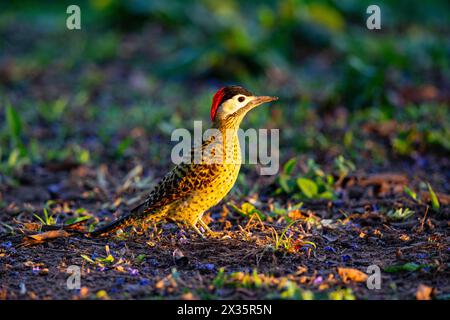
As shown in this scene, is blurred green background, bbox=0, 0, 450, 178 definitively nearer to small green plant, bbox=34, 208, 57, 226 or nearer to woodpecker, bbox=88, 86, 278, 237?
small green plant, bbox=34, 208, 57, 226

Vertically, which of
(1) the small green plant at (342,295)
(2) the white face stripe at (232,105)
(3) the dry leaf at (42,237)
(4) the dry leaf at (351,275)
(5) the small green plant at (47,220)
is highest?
(2) the white face stripe at (232,105)

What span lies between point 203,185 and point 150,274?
98 centimetres

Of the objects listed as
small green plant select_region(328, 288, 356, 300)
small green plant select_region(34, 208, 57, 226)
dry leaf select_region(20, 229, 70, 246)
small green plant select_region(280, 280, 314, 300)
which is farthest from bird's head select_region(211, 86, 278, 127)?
small green plant select_region(328, 288, 356, 300)

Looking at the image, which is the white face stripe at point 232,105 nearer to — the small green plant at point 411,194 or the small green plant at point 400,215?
the small green plant at point 400,215

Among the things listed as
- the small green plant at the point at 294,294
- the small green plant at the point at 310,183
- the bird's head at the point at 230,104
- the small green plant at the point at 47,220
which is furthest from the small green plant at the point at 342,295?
the small green plant at the point at 47,220

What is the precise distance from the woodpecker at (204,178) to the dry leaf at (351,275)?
133 centimetres

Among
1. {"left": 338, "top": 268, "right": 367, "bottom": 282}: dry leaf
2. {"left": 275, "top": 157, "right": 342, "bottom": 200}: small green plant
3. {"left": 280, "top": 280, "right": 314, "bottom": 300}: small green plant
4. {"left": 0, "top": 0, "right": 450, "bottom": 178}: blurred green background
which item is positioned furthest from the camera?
{"left": 0, "top": 0, "right": 450, "bottom": 178}: blurred green background

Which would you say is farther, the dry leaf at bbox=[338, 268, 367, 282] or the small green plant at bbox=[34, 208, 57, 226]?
the small green plant at bbox=[34, 208, 57, 226]

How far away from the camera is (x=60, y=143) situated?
937cm

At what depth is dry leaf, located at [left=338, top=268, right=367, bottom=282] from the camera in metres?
4.98

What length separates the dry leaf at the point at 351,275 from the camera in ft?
16.3

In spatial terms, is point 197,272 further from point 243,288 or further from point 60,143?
point 60,143

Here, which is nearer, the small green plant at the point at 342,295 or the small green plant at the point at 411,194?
the small green plant at the point at 342,295
